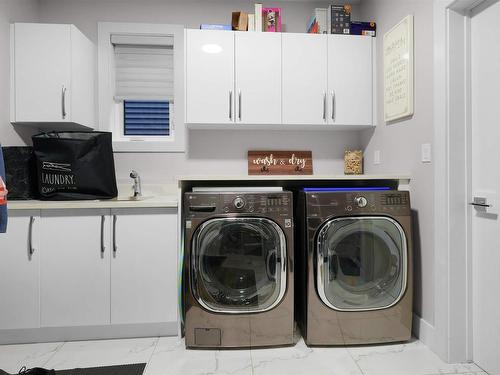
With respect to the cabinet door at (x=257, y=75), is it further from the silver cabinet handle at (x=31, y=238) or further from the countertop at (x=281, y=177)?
the silver cabinet handle at (x=31, y=238)

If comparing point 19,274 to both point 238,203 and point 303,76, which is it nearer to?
point 238,203

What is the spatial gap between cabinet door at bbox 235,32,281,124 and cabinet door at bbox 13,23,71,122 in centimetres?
124

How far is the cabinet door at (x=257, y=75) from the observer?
7.11 feet

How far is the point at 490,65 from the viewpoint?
1.45 meters

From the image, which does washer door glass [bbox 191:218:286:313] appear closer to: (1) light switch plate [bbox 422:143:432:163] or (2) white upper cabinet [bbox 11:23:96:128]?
(1) light switch plate [bbox 422:143:432:163]

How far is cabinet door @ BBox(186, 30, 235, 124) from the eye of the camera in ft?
7.04

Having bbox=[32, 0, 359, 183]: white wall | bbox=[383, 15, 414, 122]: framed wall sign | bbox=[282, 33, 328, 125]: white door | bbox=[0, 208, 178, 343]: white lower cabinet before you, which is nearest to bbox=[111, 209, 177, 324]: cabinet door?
bbox=[0, 208, 178, 343]: white lower cabinet

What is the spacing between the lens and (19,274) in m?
1.73

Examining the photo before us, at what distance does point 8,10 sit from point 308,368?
3.04m

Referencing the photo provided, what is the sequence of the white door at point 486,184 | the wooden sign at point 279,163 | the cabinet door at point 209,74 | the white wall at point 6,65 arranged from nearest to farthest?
the white door at point 486,184, the white wall at point 6,65, the cabinet door at point 209,74, the wooden sign at point 279,163

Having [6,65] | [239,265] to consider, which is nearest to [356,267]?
[239,265]

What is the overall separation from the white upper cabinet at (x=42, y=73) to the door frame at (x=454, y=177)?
7.85 ft

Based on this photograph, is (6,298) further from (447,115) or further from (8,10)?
(447,115)

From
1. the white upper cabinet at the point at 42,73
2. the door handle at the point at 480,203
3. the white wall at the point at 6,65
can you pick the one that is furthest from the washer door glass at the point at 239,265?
the white wall at the point at 6,65
